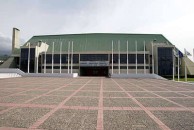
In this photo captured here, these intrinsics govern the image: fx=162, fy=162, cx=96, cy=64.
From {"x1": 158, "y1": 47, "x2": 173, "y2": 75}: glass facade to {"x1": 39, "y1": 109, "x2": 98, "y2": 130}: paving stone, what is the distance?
4788 cm

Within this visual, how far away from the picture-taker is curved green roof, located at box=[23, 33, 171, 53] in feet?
195

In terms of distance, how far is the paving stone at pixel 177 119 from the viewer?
5874 mm

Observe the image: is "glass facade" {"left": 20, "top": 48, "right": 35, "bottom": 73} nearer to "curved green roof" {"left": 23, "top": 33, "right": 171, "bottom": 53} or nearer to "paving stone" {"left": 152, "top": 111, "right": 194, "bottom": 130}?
"curved green roof" {"left": 23, "top": 33, "right": 171, "bottom": 53}

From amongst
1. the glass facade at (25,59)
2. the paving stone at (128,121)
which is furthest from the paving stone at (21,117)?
the glass facade at (25,59)

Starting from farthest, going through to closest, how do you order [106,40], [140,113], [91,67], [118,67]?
[106,40] → [91,67] → [118,67] → [140,113]

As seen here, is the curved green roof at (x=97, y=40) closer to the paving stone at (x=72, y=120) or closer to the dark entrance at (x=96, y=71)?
the dark entrance at (x=96, y=71)

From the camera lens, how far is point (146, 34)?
6675 cm

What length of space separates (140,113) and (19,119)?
17.1ft

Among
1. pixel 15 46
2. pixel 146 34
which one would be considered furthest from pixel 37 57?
pixel 146 34

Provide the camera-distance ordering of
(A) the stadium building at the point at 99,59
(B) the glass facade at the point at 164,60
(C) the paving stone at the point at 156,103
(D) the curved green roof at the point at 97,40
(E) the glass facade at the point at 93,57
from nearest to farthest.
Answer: (C) the paving stone at the point at 156,103 → (B) the glass facade at the point at 164,60 → (A) the stadium building at the point at 99,59 → (E) the glass facade at the point at 93,57 → (D) the curved green roof at the point at 97,40

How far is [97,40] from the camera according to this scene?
210ft

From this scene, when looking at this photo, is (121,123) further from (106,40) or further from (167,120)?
(106,40)

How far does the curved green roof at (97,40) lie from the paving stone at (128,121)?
50888 mm

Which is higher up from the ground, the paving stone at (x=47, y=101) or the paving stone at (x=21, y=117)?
the paving stone at (x=21, y=117)
